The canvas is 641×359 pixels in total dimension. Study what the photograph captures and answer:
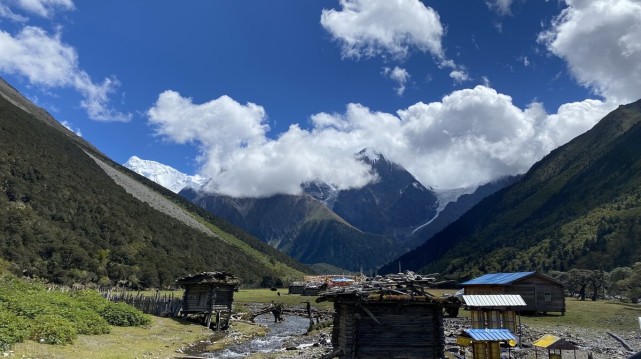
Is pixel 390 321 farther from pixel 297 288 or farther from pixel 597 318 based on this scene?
pixel 297 288

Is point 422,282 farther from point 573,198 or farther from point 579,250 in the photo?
point 573,198

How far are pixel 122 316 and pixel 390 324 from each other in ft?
98.9

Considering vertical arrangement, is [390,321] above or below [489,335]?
above

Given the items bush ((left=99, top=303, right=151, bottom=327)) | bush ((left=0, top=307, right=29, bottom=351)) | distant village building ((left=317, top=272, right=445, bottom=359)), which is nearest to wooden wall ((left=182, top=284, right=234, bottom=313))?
bush ((left=99, top=303, right=151, bottom=327))

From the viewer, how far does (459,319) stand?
59656 millimetres

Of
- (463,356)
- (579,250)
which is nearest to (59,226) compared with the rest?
(463,356)

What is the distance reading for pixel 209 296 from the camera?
58094mm

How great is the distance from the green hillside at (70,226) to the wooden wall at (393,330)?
94.0m

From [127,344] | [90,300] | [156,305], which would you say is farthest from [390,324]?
[156,305]

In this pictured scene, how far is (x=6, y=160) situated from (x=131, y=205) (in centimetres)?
5705

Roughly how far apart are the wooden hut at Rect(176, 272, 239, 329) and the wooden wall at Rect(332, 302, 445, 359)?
117 ft

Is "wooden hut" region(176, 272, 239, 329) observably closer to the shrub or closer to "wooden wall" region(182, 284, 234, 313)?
"wooden wall" region(182, 284, 234, 313)

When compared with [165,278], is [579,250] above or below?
above

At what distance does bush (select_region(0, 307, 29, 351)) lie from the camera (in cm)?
2553
